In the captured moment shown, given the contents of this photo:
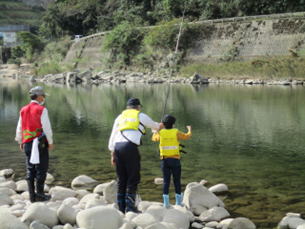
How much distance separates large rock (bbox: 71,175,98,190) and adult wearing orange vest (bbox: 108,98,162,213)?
122 inches

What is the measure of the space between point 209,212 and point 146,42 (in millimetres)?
53447

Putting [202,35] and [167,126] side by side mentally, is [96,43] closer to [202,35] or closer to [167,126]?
[202,35]

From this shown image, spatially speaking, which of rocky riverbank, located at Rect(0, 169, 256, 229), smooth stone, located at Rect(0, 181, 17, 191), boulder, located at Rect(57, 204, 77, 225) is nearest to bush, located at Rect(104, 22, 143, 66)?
smooth stone, located at Rect(0, 181, 17, 191)

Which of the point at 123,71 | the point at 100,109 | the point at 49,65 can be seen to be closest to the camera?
the point at 100,109

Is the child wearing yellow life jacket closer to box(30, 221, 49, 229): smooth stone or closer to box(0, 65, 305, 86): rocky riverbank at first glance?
box(30, 221, 49, 229): smooth stone

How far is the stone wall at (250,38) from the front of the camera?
4872 cm

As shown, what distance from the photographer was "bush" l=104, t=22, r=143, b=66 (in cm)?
6419

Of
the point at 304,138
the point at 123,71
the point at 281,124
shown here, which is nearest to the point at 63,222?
the point at 304,138

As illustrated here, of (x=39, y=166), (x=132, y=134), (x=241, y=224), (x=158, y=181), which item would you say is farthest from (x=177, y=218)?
(x=158, y=181)

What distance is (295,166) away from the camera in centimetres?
1309

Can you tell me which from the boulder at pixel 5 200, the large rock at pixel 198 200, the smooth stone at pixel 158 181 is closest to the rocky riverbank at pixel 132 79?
the smooth stone at pixel 158 181

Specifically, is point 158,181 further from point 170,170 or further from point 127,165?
point 127,165

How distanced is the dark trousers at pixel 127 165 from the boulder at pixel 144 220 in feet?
2.60

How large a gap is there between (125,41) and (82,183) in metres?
54.4
